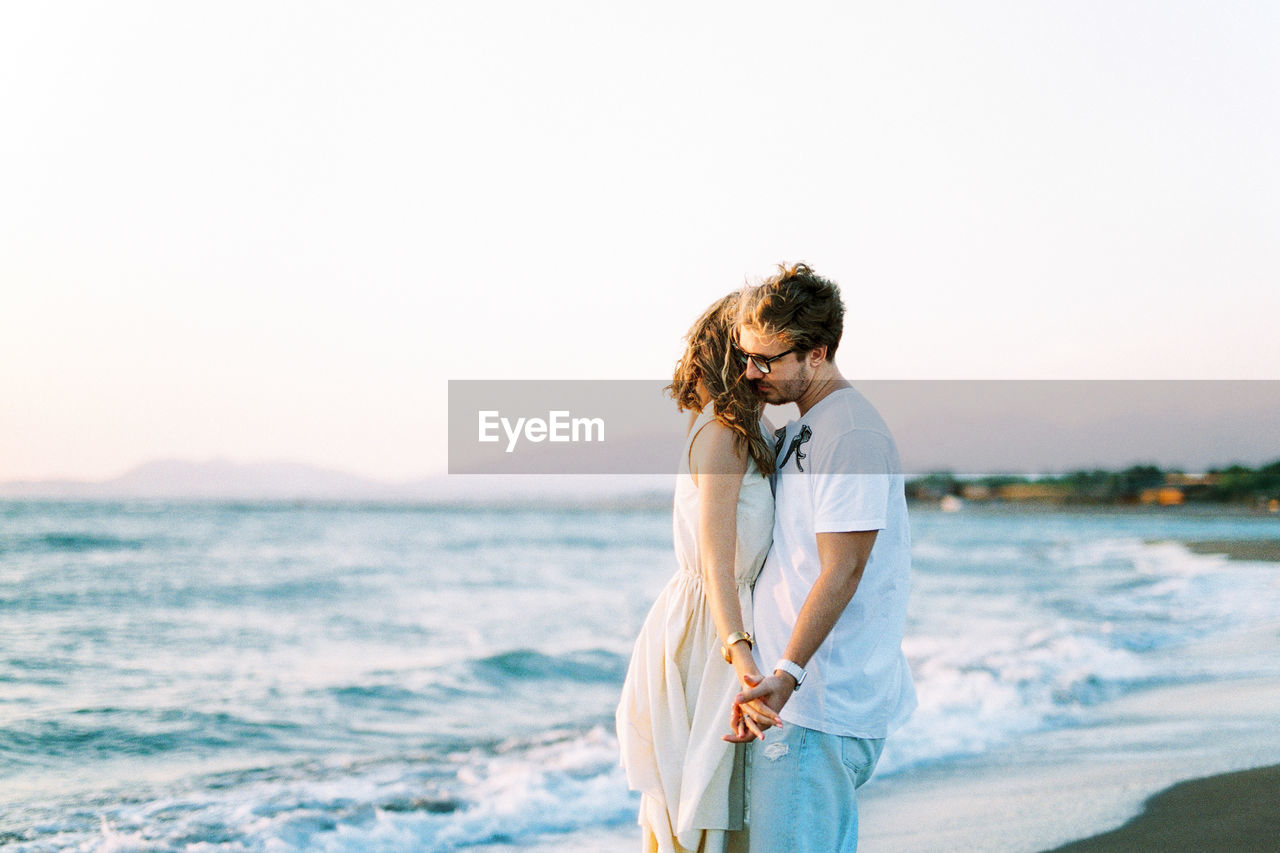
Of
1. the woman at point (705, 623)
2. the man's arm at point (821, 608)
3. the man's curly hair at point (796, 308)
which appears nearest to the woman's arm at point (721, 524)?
the woman at point (705, 623)

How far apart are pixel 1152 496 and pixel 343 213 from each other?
2626 cm

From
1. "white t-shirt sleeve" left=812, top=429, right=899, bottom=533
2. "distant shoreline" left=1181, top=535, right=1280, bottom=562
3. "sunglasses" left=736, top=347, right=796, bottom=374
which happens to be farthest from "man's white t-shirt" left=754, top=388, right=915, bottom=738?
"distant shoreline" left=1181, top=535, right=1280, bottom=562

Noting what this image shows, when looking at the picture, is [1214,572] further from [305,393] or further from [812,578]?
[812,578]

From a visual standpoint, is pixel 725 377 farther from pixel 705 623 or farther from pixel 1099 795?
pixel 1099 795

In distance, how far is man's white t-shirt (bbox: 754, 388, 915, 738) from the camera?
6.40ft

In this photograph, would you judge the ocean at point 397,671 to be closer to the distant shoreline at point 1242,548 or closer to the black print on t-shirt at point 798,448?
the distant shoreline at point 1242,548

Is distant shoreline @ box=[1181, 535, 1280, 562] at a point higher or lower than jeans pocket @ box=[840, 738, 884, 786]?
lower

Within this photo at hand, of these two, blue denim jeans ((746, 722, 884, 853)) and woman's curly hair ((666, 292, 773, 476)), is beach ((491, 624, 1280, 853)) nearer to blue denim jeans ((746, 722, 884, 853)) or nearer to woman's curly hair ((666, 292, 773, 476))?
blue denim jeans ((746, 722, 884, 853))

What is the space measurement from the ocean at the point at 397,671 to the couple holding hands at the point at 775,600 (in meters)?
2.47

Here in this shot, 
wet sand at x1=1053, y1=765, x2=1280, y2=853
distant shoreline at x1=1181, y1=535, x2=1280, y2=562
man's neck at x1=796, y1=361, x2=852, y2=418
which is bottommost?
distant shoreline at x1=1181, y1=535, x2=1280, y2=562

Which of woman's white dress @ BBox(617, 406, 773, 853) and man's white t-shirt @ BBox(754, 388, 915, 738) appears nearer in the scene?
man's white t-shirt @ BBox(754, 388, 915, 738)

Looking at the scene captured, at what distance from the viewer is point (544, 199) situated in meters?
11.9

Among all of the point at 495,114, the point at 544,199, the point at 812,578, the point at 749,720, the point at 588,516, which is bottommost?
the point at 588,516

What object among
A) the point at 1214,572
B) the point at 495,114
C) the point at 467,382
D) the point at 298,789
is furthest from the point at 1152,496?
the point at 298,789
